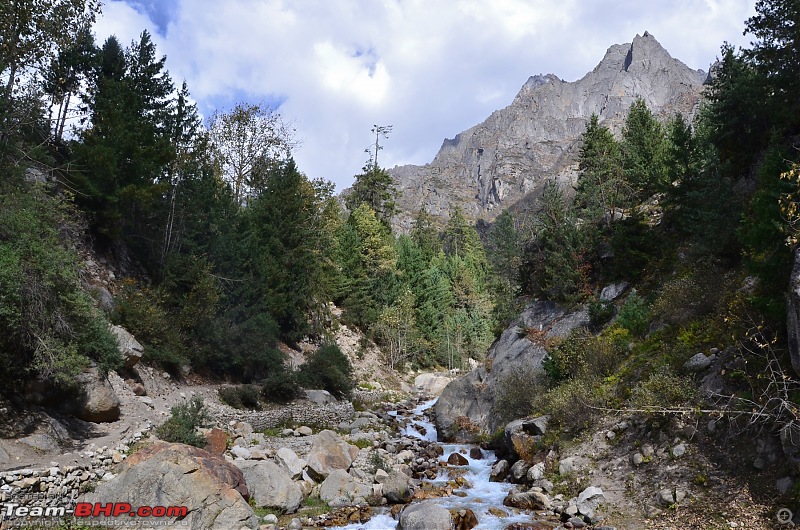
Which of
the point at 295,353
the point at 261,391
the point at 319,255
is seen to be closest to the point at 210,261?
the point at 261,391

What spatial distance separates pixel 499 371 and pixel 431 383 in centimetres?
2425

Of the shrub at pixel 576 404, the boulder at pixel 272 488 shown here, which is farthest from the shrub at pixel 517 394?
the boulder at pixel 272 488

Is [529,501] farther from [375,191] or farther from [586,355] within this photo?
[375,191]

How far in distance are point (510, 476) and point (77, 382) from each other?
49.9ft

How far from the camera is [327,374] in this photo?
33.4m

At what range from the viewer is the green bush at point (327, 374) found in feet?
106

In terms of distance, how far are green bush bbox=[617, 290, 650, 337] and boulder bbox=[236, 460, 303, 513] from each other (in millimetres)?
14963

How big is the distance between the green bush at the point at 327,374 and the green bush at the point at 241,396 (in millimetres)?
4911

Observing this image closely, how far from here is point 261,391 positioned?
1119 inches

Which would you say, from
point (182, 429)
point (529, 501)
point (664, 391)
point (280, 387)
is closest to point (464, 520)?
point (529, 501)

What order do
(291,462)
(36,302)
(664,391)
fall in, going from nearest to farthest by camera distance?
(36,302) < (664,391) < (291,462)

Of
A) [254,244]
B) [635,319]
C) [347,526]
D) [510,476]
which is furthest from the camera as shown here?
[254,244]

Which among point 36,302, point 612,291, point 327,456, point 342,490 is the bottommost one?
point 342,490

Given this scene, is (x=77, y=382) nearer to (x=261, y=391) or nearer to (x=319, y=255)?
(x=261, y=391)
